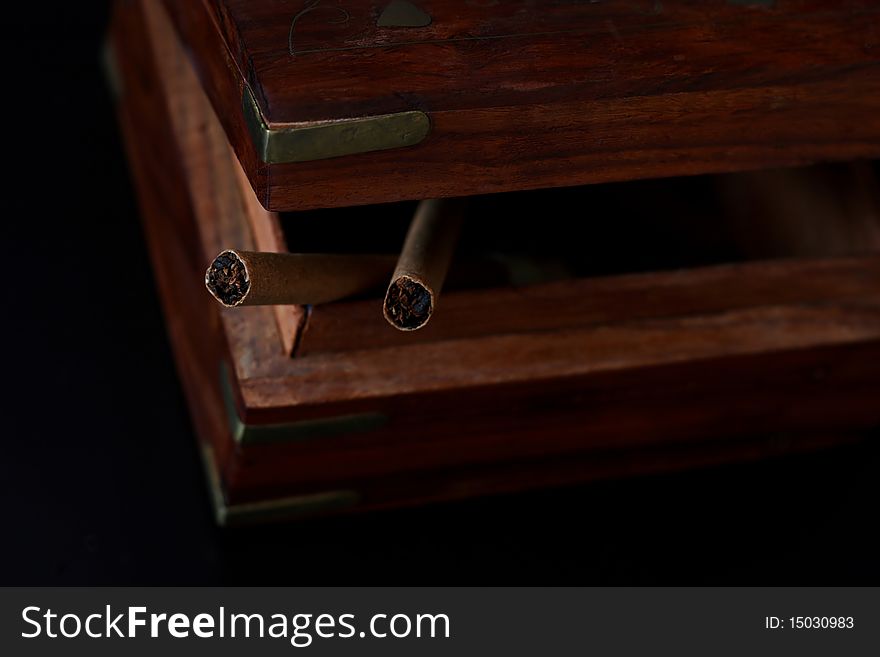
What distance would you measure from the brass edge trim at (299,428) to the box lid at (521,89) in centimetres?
18

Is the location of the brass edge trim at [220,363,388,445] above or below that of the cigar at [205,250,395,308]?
below

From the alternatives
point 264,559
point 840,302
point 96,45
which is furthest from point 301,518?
point 96,45

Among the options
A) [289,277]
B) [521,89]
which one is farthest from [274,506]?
[521,89]

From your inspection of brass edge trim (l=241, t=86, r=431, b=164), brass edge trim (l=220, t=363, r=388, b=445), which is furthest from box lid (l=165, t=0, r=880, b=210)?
brass edge trim (l=220, t=363, r=388, b=445)

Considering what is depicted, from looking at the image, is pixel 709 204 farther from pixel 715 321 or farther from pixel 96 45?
pixel 96 45

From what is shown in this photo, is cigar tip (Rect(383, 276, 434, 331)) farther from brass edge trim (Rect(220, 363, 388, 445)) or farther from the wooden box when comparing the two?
brass edge trim (Rect(220, 363, 388, 445))

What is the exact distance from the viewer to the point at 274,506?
0.95 meters

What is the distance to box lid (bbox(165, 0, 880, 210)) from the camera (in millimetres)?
698

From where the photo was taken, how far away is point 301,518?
38.8 inches

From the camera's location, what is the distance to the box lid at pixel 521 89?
0.70 metres

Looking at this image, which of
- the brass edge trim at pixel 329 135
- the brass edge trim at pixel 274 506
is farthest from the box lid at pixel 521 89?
the brass edge trim at pixel 274 506

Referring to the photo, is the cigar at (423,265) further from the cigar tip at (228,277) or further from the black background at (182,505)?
the black background at (182,505)

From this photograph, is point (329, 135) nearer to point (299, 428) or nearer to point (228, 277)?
point (228, 277)

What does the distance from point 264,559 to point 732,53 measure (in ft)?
1.57
